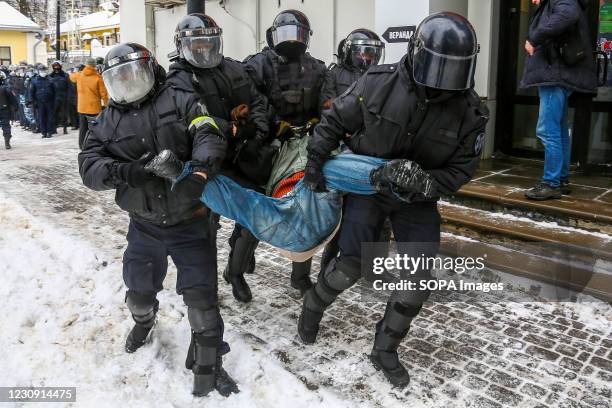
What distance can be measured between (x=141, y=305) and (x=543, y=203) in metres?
3.83

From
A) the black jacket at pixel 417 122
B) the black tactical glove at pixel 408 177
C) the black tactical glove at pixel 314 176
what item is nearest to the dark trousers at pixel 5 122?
the black tactical glove at pixel 314 176

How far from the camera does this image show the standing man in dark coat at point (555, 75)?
17.9 ft

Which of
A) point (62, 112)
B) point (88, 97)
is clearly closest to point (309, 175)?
point (88, 97)

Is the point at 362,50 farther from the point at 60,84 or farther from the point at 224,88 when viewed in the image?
the point at 60,84

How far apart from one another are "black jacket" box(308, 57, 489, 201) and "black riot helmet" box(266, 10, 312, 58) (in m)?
1.35

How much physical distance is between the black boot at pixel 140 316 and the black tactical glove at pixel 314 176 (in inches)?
47.3

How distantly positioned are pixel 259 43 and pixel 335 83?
22.6 ft

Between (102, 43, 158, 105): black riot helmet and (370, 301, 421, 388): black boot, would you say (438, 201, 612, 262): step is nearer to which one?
(370, 301, 421, 388): black boot

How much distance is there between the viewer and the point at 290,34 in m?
4.47

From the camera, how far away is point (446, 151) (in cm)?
319

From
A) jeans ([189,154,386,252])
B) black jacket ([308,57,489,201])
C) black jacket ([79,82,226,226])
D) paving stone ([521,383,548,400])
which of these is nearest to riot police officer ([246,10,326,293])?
jeans ([189,154,386,252])

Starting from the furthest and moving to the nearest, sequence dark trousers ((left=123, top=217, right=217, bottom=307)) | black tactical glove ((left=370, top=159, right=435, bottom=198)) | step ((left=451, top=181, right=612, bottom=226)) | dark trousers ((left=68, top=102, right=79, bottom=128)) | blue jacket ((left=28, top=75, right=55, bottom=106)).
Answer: dark trousers ((left=68, top=102, right=79, bottom=128)) → blue jacket ((left=28, top=75, right=55, bottom=106)) → step ((left=451, top=181, right=612, bottom=226)) → dark trousers ((left=123, top=217, right=217, bottom=307)) → black tactical glove ((left=370, top=159, right=435, bottom=198))

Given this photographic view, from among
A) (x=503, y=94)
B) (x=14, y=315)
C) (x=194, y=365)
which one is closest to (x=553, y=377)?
(x=194, y=365)

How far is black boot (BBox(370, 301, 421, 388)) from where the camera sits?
11.1ft
